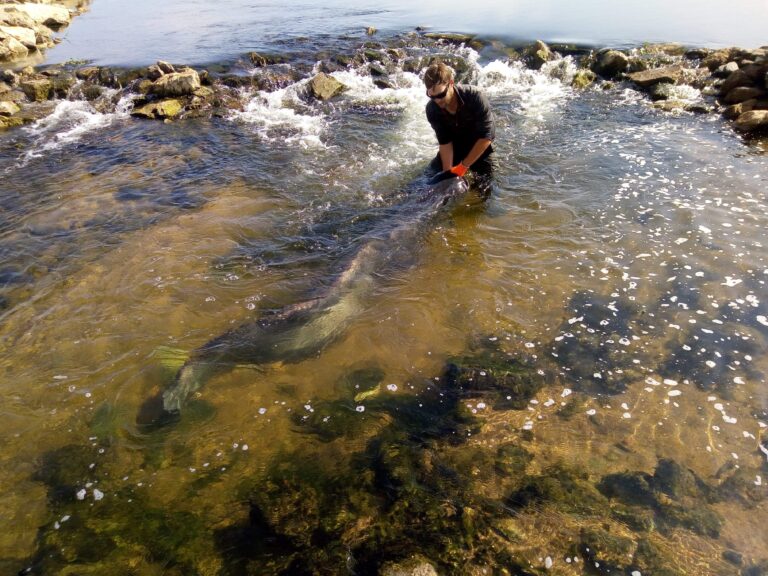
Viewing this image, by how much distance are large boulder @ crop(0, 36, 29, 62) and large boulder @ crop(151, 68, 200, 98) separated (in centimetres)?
893

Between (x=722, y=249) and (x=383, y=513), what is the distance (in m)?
5.53

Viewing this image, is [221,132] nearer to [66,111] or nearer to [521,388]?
[66,111]

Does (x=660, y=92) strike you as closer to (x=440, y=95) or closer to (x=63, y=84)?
(x=440, y=95)

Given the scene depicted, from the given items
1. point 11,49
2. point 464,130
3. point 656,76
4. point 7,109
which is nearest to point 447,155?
point 464,130

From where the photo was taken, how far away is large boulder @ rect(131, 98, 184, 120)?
36.3 ft

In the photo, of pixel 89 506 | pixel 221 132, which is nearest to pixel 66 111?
pixel 221 132

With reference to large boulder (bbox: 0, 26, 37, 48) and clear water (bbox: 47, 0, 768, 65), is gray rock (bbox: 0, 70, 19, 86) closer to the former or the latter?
clear water (bbox: 47, 0, 768, 65)

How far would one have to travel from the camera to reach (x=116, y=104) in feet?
39.0

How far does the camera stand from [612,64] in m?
12.5

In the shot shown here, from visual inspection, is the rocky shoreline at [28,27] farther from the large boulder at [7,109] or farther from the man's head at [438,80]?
the man's head at [438,80]

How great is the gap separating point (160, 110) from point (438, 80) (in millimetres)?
8463

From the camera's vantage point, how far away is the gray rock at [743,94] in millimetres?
10086

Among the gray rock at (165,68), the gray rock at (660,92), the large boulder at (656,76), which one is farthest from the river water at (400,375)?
the gray rock at (165,68)

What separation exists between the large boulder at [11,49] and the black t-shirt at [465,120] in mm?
17879
